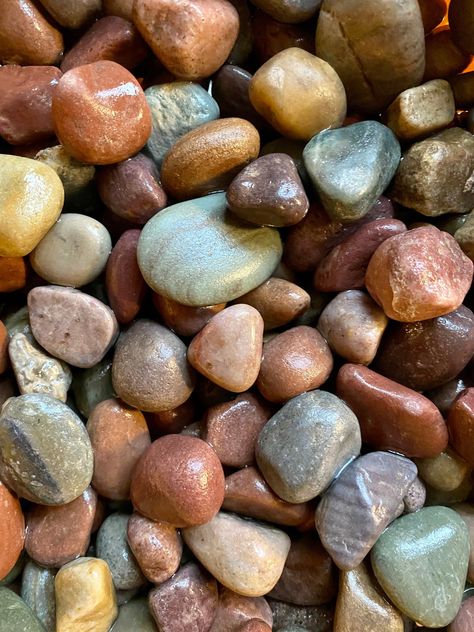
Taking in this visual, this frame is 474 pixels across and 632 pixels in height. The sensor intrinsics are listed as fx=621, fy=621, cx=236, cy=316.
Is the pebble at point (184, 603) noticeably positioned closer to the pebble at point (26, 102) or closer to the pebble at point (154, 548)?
the pebble at point (154, 548)

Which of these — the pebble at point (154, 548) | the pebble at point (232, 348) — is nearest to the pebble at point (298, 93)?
the pebble at point (232, 348)

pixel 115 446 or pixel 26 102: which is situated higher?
pixel 26 102

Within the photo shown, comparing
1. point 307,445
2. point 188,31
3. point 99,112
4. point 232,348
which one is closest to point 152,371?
point 232,348

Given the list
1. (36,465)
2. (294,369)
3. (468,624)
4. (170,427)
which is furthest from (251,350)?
(468,624)

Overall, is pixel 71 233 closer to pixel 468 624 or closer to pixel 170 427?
pixel 170 427

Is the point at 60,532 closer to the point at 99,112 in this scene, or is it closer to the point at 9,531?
the point at 9,531

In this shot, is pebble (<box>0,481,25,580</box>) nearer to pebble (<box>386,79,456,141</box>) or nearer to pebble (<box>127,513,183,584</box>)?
pebble (<box>127,513,183,584</box>)

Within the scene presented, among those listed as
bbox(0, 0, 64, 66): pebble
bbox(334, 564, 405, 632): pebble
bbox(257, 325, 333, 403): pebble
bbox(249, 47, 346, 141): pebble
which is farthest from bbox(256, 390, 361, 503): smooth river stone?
bbox(0, 0, 64, 66): pebble
